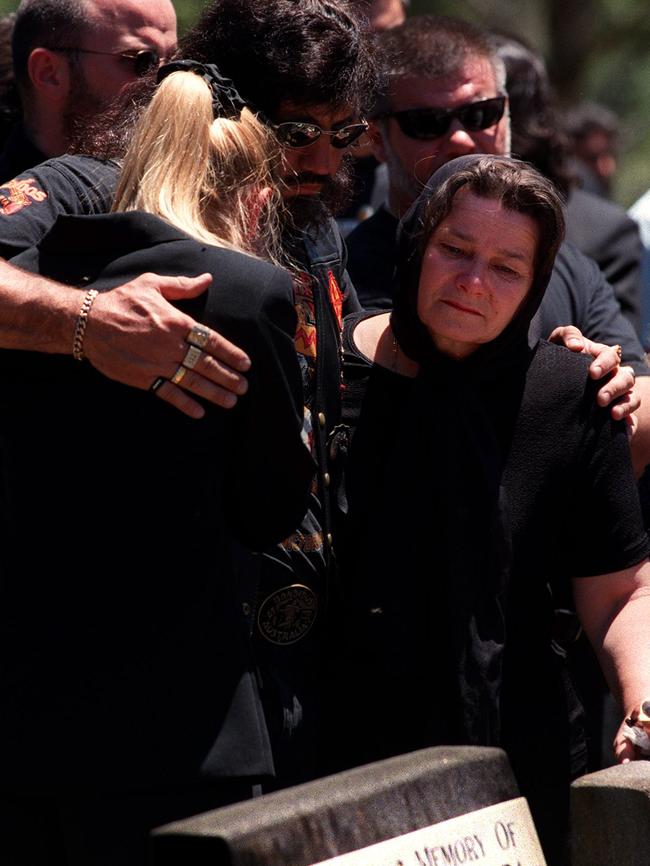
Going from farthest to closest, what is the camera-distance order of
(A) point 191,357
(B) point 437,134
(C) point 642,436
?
(B) point 437,134
(C) point 642,436
(A) point 191,357

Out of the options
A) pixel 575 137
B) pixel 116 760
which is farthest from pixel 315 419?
pixel 575 137

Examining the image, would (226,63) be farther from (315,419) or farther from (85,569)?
(85,569)

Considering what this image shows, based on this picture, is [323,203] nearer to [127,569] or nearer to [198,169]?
[198,169]

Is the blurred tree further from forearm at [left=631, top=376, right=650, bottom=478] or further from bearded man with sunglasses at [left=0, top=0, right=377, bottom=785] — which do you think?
bearded man with sunglasses at [left=0, top=0, right=377, bottom=785]

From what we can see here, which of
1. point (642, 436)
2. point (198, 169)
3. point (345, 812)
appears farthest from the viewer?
point (642, 436)

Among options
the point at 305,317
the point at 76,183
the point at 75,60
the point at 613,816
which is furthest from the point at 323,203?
the point at 613,816

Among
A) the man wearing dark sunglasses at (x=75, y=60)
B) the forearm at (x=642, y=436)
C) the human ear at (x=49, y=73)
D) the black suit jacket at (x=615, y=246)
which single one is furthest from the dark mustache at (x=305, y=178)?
the black suit jacket at (x=615, y=246)

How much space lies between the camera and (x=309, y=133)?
2367mm

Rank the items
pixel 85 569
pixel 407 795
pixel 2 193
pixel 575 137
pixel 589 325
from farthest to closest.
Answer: pixel 575 137 → pixel 589 325 → pixel 2 193 → pixel 85 569 → pixel 407 795

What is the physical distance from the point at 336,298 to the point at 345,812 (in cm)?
112

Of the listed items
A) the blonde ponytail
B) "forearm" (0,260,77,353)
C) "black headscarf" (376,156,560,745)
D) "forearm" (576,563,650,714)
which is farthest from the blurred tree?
"forearm" (0,260,77,353)

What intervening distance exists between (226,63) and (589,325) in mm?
1348

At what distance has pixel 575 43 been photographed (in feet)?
44.6

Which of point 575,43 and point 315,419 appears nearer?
point 315,419
